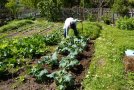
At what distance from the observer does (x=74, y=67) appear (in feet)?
35.7

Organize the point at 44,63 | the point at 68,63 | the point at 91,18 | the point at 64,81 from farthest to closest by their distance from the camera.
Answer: the point at 91,18 → the point at 44,63 → the point at 68,63 → the point at 64,81

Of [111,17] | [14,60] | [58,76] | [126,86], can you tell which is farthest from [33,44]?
[111,17]

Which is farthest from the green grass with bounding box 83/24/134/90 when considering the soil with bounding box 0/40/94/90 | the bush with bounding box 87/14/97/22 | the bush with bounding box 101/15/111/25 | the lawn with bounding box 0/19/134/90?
the bush with bounding box 87/14/97/22

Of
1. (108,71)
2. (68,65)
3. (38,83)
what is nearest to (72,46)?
(68,65)

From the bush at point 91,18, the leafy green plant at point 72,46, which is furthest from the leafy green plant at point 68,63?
the bush at point 91,18

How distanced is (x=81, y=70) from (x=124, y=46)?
3440mm

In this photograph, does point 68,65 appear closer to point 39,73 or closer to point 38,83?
point 39,73

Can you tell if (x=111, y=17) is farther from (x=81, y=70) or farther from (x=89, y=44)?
(x=81, y=70)

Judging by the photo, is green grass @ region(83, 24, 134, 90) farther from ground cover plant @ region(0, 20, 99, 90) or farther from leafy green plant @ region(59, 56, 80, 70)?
leafy green plant @ region(59, 56, 80, 70)

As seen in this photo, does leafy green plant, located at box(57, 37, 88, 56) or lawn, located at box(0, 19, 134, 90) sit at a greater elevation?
leafy green plant, located at box(57, 37, 88, 56)

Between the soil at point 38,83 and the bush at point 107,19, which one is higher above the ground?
the soil at point 38,83

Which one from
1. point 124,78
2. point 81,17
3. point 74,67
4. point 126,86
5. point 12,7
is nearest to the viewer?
point 126,86

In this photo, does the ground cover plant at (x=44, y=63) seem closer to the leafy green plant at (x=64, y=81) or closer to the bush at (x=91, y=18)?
the leafy green plant at (x=64, y=81)

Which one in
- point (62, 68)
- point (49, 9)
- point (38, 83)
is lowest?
point (49, 9)
